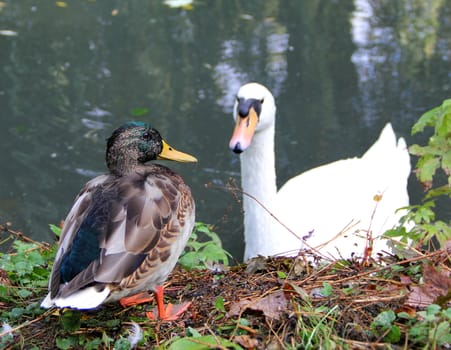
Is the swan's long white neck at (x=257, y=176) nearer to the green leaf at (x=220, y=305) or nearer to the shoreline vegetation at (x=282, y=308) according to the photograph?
the shoreline vegetation at (x=282, y=308)

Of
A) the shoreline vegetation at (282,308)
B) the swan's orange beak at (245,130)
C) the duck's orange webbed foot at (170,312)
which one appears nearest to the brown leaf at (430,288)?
the shoreline vegetation at (282,308)

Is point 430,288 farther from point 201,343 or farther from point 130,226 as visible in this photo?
point 130,226

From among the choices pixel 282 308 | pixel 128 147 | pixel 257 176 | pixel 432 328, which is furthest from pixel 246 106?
pixel 432 328

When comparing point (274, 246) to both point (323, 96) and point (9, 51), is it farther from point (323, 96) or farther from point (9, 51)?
point (9, 51)

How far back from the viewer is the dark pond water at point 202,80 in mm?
7328

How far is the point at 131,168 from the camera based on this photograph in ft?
11.2

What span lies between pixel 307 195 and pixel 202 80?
3.79 meters

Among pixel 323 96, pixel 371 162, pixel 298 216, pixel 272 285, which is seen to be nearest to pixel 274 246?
pixel 298 216

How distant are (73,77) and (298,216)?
4.64m

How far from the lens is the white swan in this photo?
16.4ft

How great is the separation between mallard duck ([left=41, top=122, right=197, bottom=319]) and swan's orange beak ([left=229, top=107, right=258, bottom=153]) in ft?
4.58

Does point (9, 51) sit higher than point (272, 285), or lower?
higher

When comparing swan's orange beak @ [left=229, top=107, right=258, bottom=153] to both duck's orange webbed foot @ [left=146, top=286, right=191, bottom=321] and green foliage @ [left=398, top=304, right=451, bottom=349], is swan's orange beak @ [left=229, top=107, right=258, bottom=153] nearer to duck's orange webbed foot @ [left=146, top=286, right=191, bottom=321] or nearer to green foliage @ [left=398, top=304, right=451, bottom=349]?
duck's orange webbed foot @ [left=146, top=286, right=191, bottom=321]

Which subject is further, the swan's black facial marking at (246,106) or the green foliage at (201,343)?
the swan's black facial marking at (246,106)
